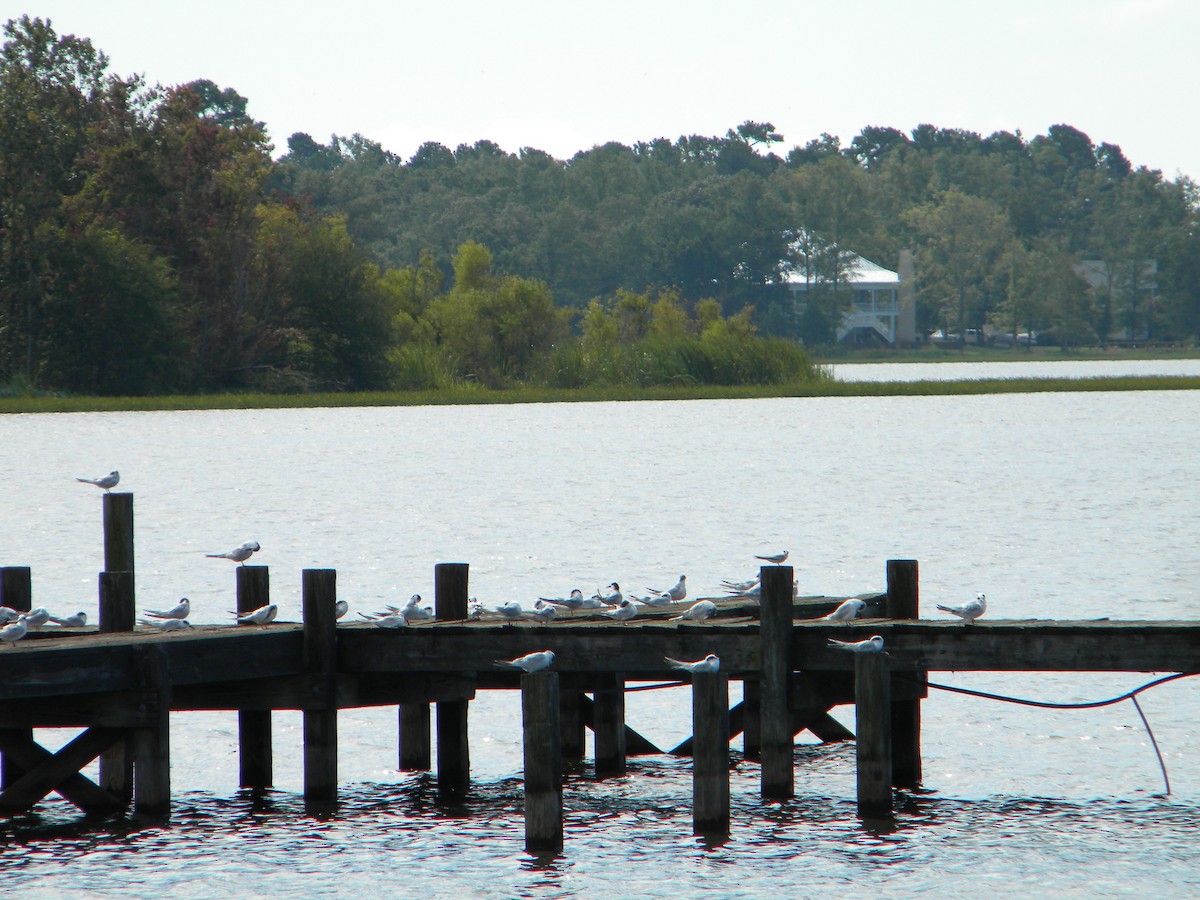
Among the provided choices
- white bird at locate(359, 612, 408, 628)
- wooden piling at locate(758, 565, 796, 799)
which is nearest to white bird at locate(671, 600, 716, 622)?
wooden piling at locate(758, 565, 796, 799)

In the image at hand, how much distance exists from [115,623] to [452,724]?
3237mm

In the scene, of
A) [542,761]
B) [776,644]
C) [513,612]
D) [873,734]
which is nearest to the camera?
[542,761]

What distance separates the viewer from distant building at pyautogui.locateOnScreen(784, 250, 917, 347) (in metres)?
167

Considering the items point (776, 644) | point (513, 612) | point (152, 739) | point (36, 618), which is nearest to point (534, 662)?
point (776, 644)

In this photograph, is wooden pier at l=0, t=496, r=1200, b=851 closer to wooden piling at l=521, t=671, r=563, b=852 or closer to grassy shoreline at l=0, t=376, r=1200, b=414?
wooden piling at l=521, t=671, r=563, b=852

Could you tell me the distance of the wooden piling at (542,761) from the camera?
14648mm

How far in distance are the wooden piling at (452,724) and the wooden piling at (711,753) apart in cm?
290

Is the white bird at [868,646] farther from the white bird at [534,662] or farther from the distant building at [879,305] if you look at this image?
the distant building at [879,305]

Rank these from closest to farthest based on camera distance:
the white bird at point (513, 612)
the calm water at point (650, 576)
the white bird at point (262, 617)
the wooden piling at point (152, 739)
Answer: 1. the calm water at point (650, 576)
2. the wooden piling at point (152, 739)
3. the white bird at point (262, 617)
4. the white bird at point (513, 612)

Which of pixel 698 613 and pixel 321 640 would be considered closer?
pixel 321 640

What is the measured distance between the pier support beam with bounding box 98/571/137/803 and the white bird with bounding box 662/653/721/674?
5.06 m

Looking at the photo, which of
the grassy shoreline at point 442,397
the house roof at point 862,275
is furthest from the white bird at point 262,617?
the house roof at point 862,275

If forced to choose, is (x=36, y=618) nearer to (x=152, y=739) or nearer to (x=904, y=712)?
(x=152, y=739)

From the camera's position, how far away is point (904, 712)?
18.4 m
